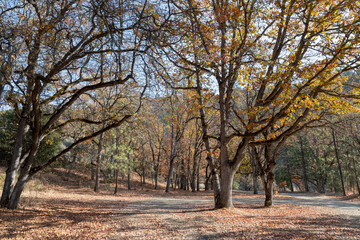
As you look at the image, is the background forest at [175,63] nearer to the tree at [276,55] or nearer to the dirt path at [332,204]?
the tree at [276,55]

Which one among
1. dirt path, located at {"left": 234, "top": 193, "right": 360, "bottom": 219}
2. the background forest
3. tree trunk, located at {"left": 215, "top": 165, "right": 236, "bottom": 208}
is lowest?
dirt path, located at {"left": 234, "top": 193, "right": 360, "bottom": 219}

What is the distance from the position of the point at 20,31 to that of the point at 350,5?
914 centimetres

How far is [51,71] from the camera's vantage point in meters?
6.66

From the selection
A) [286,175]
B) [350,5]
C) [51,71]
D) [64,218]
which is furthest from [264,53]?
[286,175]

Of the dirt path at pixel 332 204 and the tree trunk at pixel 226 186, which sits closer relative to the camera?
the tree trunk at pixel 226 186

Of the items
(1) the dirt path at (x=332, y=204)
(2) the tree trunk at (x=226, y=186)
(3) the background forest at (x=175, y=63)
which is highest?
(3) the background forest at (x=175, y=63)

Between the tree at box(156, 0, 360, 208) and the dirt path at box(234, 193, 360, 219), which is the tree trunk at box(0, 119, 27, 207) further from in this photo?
the dirt path at box(234, 193, 360, 219)

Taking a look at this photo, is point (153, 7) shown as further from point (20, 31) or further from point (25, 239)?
point (25, 239)

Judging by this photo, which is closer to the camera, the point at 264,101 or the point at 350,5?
the point at 350,5

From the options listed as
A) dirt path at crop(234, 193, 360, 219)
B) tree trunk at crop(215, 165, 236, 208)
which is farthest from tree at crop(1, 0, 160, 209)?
dirt path at crop(234, 193, 360, 219)

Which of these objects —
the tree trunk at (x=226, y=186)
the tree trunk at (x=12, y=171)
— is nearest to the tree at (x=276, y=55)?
the tree trunk at (x=226, y=186)

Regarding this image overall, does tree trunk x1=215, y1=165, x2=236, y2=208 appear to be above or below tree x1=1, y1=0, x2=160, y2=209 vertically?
below

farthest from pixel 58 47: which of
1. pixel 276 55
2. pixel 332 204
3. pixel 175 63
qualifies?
pixel 332 204

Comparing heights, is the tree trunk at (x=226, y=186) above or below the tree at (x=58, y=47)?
below
